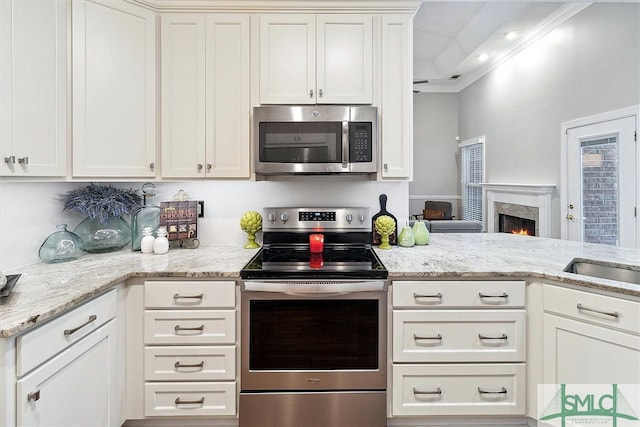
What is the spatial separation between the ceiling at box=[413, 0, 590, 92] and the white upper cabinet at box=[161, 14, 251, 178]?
80.6 inches

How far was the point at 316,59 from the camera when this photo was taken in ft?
6.88

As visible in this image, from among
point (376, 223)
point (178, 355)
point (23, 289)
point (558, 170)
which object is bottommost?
point (178, 355)

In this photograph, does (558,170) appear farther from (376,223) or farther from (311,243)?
(311,243)

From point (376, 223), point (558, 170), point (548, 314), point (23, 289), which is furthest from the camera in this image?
point (558, 170)

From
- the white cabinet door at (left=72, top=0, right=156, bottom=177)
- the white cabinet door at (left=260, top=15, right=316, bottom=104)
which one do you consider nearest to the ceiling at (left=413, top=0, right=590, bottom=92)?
the white cabinet door at (left=260, top=15, right=316, bottom=104)

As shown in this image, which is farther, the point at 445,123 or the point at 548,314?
the point at 445,123

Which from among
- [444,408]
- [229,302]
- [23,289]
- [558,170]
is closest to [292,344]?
[229,302]

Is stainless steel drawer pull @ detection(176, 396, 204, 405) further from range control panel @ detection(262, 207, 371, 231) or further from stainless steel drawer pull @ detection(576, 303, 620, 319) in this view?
stainless steel drawer pull @ detection(576, 303, 620, 319)

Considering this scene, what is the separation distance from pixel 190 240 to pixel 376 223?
1.25 metres

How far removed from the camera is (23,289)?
137cm

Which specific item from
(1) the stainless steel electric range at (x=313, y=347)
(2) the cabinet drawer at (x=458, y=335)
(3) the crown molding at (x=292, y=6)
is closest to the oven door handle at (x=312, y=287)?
(1) the stainless steel electric range at (x=313, y=347)

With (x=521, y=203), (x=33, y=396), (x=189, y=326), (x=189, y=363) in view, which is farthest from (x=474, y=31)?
(x=33, y=396)

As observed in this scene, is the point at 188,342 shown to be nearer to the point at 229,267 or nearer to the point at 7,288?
the point at 229,267

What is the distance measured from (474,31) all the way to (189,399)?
5.10m
